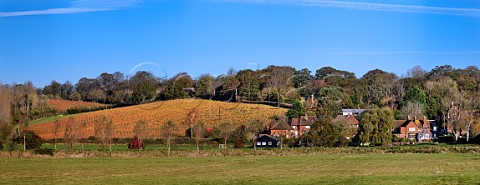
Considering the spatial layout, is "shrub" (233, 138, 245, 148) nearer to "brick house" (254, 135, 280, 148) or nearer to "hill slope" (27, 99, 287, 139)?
"brick house" (254, 135, 280, 148)

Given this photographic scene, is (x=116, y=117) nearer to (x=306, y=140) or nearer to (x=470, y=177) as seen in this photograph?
(x=306, y=140)

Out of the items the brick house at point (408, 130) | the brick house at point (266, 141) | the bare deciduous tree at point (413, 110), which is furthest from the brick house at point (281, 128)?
the bare deciduous tree at point (413, 110)

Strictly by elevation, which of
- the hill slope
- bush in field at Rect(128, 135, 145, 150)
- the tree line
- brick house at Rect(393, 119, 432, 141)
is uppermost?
the tree line

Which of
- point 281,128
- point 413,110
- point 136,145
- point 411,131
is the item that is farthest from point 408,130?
point 136,145

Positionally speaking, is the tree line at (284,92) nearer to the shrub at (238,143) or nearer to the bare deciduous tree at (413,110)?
the bare deciduous tree at (413,110)

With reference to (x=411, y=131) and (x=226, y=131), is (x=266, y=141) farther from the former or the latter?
(x=411, y=131)

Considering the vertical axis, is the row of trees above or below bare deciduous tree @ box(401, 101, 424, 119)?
above

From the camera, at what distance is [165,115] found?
5010 inches

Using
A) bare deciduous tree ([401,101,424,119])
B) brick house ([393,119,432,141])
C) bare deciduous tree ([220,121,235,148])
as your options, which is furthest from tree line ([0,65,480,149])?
bare deciduous tree ([220,121,235,148])

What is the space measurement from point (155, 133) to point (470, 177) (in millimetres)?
76583

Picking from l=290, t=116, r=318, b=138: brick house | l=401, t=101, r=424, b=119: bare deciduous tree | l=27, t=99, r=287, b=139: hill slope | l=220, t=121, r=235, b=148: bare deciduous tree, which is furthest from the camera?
l=401, t=101, r=424, b=119: bare deciduous tree

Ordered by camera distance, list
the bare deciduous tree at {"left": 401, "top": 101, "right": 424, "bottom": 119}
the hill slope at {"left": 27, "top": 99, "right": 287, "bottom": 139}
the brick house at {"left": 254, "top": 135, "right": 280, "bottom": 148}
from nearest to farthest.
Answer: the brick house at {"left": 254, "top": 135, "right": 280, "bottom": 148} → the hill slope at {"left": 27, "top": 99, "right": 287, "bottom": 139} → the bare deciduous tree at {"left": 401, "top": 101, "right": 424, "bottom": 119}

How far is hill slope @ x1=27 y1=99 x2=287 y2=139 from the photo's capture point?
10596cm

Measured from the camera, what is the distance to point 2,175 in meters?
38.7
